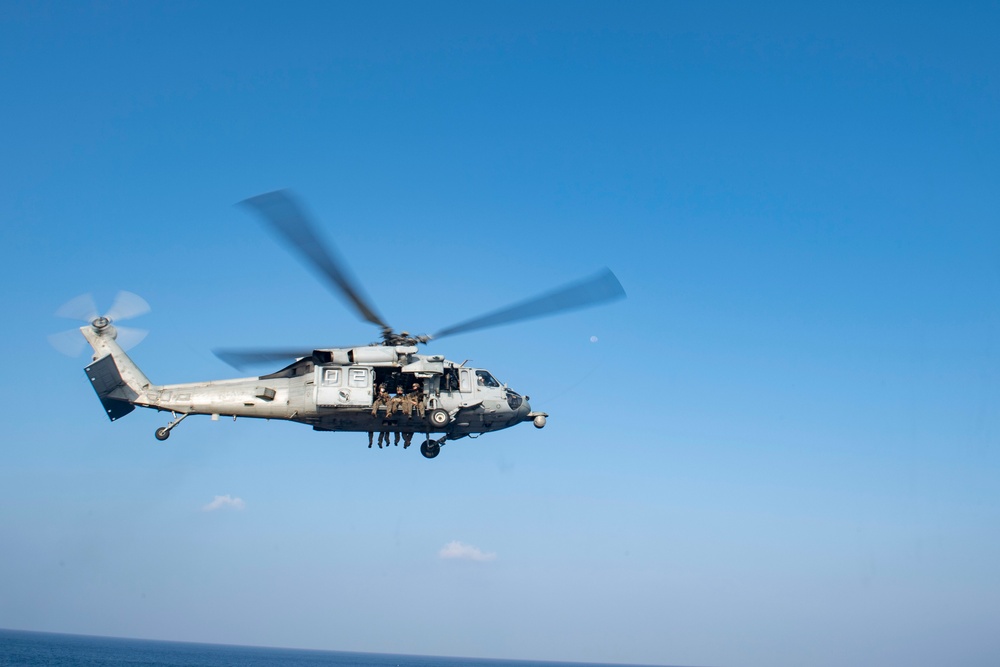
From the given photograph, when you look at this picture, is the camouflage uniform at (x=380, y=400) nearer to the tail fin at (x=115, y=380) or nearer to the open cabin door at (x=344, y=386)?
the open cabin door at (x=344, y=386)

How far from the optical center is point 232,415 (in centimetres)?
2481

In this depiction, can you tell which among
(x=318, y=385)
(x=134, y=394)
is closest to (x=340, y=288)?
(x=318, y=385)

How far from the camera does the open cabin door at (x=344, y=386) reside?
24391 mm

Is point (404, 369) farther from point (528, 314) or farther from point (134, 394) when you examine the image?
point (134, 394)

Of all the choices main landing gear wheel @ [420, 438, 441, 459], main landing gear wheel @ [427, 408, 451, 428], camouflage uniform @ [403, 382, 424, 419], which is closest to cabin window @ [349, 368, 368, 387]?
camouflage uniform @ [403, 382, 424, 419]

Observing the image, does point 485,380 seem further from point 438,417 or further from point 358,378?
point 358,378

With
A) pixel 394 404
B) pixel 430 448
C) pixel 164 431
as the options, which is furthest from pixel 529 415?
pixel 164 431

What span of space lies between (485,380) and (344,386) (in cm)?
457

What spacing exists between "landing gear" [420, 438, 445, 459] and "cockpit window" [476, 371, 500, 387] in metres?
2.13

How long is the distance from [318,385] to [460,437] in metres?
4.88

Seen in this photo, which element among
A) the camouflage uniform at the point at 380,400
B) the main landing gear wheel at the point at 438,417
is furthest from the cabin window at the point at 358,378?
the main landing gear wheel at the point at 438,417

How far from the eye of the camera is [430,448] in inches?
1033

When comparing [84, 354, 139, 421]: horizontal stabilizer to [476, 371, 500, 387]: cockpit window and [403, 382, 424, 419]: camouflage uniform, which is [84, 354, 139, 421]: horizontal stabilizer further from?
[476, 371, 500, 387]: cockpit window

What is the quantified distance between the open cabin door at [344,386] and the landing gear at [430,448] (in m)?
2.63
